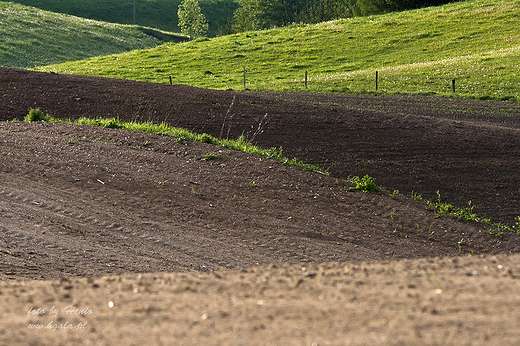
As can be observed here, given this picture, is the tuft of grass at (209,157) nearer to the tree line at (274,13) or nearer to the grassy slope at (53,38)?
the grassy slope at (53,38)

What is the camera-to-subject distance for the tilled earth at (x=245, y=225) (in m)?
3.45

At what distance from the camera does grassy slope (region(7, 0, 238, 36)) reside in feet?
263

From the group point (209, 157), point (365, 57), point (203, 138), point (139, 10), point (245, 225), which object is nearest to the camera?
point (245, 225)

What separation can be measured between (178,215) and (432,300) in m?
5.69

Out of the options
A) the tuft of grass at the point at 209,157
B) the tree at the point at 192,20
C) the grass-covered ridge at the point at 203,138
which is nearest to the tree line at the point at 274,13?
the tree at the point at 192,20

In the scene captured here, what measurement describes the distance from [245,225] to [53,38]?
1927 inches

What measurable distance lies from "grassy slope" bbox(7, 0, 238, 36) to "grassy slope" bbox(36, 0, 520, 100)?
3616cm

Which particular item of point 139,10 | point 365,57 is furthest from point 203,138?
point 139,10

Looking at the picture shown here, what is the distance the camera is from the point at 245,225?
27.8 feet

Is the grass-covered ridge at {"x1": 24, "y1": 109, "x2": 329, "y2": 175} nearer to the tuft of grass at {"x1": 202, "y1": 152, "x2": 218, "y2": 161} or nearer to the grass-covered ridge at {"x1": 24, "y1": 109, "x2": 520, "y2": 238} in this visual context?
the grass-covered ridge at {"x1": 24, "y1": 109, "x2": 520, "y2": 238}

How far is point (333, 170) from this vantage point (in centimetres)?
1259

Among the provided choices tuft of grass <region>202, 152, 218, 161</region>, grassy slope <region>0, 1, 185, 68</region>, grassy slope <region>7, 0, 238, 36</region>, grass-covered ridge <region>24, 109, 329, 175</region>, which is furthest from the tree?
tuft of grass <region>202, 152, 218, 161</region>

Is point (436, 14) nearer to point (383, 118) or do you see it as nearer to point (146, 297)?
point (383, 118)

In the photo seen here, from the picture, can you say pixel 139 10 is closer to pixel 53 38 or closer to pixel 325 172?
pixel 53 38
